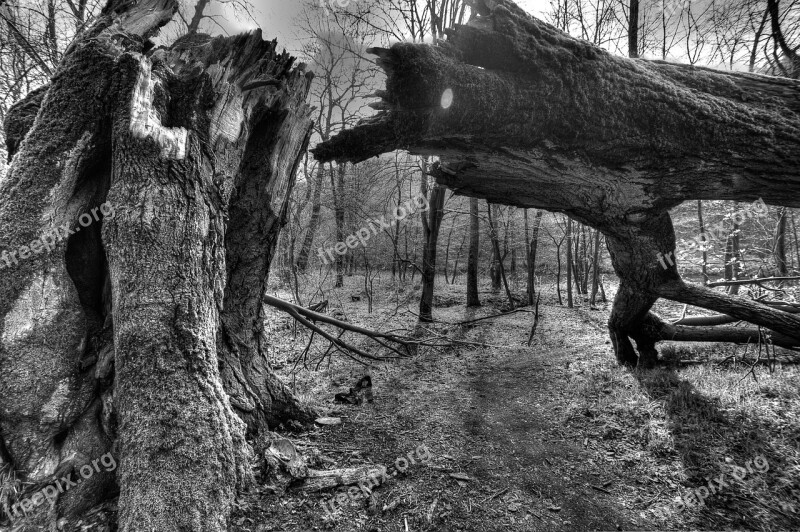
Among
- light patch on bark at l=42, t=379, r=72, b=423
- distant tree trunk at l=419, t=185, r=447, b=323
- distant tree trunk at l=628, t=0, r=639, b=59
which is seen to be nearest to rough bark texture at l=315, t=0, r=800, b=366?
light patch on bark at l=42, t=379, r=72, b=423

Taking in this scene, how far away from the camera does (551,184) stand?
2951 millimetres

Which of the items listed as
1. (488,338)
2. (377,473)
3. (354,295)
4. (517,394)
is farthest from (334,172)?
(377,473)

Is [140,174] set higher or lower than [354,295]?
higher

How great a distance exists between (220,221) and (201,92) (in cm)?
88

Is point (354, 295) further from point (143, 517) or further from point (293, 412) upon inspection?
point (143, 517)

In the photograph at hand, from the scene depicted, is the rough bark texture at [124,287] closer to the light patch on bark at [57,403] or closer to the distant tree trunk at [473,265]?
the light patch on bark at [57,403]

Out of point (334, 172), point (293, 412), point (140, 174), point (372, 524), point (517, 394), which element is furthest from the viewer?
point (334, 172)

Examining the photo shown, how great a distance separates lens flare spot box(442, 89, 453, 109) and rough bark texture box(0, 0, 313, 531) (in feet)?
5.12
